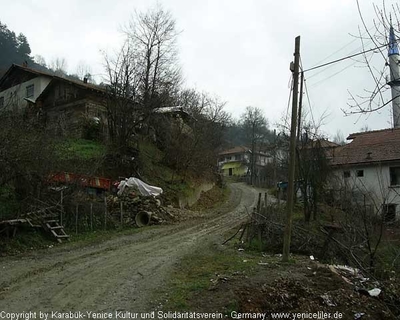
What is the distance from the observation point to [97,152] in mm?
25234

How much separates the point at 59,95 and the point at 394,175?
2976 centimetres

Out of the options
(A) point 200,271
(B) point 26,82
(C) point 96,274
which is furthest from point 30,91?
(A) point 200,271

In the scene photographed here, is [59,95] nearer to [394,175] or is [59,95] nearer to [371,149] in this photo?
[371,149]

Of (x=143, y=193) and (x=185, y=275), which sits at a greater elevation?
(x=143, y=193)

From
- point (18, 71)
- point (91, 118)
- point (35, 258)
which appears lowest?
point (35, 258)

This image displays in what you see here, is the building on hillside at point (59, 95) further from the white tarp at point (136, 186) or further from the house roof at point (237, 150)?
the house roof at point (237, 150)

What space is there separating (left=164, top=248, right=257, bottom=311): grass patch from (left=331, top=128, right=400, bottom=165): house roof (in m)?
21.6

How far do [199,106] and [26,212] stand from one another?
97.4 feet

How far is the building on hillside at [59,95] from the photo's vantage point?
104ft

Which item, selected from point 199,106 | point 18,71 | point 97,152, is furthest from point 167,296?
point 18,71

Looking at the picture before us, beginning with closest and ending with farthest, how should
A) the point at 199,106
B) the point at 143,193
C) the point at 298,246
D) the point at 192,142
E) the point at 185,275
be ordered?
the point at 185,275
the point at 298,246
the point at 143,193
the point at 192,142
the point at 199,106

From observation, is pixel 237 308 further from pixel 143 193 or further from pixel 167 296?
pixel 143 193

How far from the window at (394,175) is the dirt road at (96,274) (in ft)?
65.3

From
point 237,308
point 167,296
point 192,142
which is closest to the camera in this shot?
point 237,308
